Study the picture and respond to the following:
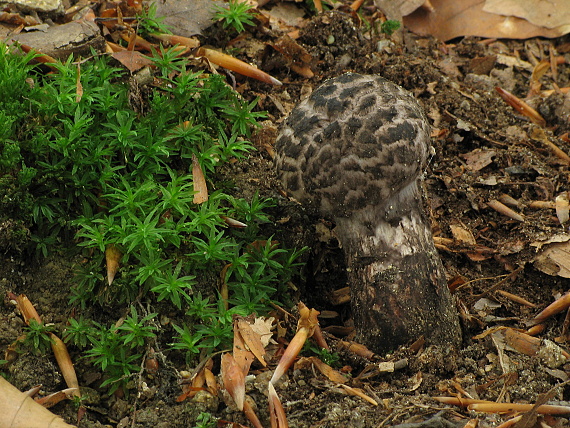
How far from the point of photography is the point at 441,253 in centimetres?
445

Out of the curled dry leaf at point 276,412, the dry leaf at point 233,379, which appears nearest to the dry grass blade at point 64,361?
the dry leaf at point 233,379

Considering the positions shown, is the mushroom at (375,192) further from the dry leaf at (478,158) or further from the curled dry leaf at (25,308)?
the curled dry leaf at (25,308)

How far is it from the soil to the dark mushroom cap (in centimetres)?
79

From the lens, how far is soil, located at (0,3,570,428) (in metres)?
3.30

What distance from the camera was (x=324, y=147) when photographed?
3363 millimetres

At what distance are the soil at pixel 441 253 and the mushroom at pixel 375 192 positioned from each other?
213mm

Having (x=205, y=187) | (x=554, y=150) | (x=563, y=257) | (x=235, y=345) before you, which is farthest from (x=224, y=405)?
(x=554, y=150)

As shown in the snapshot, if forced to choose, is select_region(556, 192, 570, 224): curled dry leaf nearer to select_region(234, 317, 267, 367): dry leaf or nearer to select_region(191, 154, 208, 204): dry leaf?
select_region(234, 317, 267, 367): dry leaf

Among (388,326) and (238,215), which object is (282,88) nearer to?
(238,215)

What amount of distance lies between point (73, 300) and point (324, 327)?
1556mm

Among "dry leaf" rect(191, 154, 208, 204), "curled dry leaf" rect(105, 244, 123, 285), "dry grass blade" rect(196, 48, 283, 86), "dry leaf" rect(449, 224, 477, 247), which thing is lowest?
"dry leaf" rect(449, 224, 477, 247)

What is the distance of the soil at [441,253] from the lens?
130 inches

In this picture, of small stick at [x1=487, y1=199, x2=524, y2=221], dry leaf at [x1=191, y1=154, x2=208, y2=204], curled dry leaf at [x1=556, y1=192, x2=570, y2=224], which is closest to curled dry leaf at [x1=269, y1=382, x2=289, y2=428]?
dry leaf at [x1=191, y1=154, x2=208, y2=204]

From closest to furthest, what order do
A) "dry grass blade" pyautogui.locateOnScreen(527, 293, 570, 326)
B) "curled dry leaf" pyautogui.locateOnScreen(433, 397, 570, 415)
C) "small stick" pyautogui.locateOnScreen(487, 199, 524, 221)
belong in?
"curled dry leaf" pyautogui.locateOnScreen(433, 397, 570, 415) < "dry grass blade" pyautogui.locateOnScreen(527, 293, 570, 326) < "small stick" pyautogui.locateOnScreen(487, 199, 524, 221)
